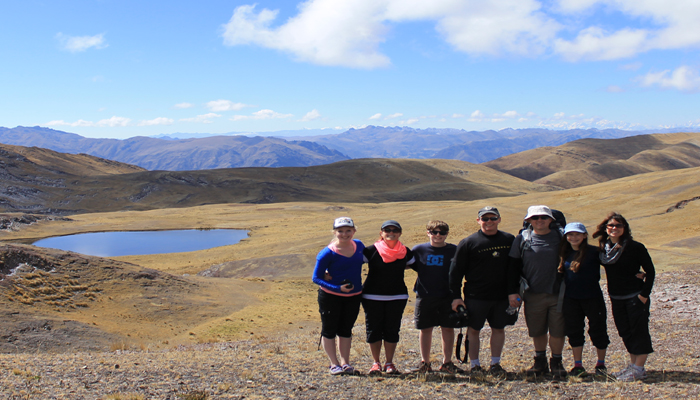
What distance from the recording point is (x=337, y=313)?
7.93 metres

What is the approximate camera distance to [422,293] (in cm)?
794

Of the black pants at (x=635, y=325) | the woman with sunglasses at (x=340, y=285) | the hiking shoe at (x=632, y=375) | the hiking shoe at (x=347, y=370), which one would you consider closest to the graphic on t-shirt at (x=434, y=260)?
the woman with sunglasses at (x=340, y=285)

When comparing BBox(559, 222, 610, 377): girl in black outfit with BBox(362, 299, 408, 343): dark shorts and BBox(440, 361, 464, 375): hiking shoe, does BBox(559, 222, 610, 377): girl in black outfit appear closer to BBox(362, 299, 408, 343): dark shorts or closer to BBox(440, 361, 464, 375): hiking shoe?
BBox(440, 361, 464, 375): hiking shoe

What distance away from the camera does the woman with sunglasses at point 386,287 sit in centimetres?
777

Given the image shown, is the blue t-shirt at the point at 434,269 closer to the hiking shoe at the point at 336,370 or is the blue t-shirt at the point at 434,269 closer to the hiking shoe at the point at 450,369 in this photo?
the hiking shoe at the point at 450,369

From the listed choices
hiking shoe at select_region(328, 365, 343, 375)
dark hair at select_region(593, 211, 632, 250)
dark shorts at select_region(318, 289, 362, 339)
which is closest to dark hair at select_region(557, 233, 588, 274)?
dark hair at select_region(593, 211, 632, 250)

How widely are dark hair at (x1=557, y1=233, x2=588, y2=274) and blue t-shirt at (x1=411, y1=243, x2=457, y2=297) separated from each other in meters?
1.65

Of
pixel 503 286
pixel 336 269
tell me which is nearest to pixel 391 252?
pixel 336 269

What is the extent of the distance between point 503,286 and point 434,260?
1.18m

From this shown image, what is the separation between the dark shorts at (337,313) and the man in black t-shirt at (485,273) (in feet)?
5.58

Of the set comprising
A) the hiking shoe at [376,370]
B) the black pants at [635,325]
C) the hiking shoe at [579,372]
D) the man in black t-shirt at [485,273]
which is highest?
the man in black t-shirt at [485,273]

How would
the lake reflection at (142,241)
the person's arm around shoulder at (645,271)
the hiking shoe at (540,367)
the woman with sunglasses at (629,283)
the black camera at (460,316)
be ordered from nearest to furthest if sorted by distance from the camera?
the person's arm around shoulder at (645,271) → the woman with sunglasses at (629,283) → the black camera at (460,316) → the hiking shoe at (540,367) → the lake reflection at (142,241)

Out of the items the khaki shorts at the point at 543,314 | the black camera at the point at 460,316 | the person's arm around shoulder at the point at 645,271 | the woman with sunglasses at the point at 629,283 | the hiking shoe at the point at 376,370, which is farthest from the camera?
the hiking shoe at the point at 376,370

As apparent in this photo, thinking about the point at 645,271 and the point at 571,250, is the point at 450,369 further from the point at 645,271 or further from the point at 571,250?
the point at 645,271
